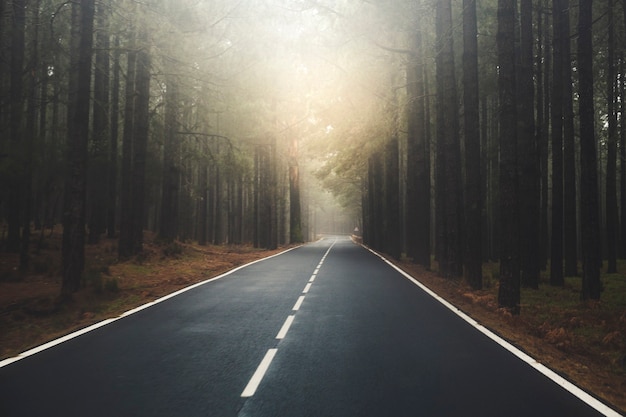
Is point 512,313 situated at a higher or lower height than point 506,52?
lower

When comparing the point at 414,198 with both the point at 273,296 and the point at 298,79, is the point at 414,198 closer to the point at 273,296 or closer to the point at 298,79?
the point at 273,296

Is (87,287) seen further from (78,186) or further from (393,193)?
(393,193)

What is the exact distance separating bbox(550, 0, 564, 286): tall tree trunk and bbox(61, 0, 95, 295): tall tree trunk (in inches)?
542

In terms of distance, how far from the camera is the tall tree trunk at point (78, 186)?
1109 centimetres

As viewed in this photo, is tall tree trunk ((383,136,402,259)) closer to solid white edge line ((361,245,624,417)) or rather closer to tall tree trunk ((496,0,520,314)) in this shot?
tall tree trunk ((496,0,520,314))

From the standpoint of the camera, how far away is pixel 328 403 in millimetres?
4793

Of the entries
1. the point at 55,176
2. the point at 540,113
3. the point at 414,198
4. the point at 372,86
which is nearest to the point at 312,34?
the point at 372,86

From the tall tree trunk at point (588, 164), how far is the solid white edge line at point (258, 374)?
9.32m

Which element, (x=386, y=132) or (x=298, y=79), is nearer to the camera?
(x=386, y=132)

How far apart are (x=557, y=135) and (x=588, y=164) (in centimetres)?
341

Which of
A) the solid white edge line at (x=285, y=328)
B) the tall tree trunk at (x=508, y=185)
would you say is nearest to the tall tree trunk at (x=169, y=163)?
the solid white edge line at (x=285, y=328)

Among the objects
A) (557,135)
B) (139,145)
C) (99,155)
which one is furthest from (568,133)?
(99,155)

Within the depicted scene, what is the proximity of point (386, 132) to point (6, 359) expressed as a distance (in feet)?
59.0

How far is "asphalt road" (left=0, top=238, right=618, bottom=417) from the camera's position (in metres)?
4.71
